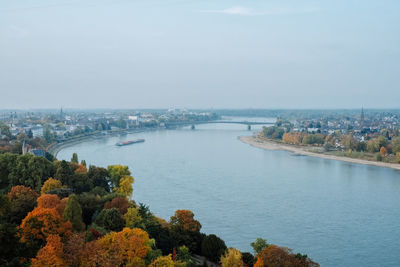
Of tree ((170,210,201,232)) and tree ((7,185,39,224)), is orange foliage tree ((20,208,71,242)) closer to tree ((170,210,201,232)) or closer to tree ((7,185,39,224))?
tree ((7,185,39,224))

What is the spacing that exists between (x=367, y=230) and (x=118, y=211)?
3.50 m

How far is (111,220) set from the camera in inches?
155

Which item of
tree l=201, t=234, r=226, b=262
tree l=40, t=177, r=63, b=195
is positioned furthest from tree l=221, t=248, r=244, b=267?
tree l=40, t=177, r=63, b=195

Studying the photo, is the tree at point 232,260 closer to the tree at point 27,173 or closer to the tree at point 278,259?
the tree at point 278,259

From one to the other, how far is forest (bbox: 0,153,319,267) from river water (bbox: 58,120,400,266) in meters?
1.06

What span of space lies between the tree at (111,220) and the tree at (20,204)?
0.78 meters

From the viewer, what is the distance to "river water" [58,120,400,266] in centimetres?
513

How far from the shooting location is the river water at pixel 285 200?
5129 mm

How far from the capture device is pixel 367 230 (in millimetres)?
5625

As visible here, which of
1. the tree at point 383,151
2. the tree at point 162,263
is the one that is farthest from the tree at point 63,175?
the tree at point 383,151

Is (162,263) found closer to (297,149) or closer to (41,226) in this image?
(41,226)

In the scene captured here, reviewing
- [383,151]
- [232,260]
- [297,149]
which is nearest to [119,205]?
[232,260]

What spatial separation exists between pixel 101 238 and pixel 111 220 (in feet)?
2.01

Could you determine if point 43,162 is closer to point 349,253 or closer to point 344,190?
point 349,253
